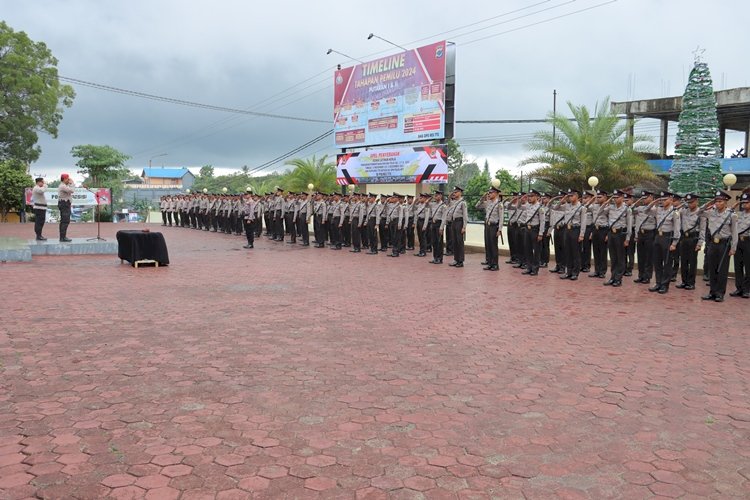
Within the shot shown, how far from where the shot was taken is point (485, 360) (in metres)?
5.59

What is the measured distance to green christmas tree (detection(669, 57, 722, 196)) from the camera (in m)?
18.8

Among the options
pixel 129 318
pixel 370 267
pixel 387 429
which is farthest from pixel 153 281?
pixel 387 429

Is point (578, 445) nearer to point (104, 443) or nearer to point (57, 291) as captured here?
point (104, 443)

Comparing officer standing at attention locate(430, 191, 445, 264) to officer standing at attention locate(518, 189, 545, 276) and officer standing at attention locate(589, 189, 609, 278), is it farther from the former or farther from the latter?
officer standing at attention locate(589, 189, 609, 278)

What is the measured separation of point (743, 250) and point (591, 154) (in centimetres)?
1221

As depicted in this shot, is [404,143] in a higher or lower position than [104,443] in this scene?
higher

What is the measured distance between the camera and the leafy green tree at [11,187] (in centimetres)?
3056

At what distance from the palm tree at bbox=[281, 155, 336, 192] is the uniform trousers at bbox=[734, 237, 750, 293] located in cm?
2492

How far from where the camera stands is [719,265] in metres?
9.69

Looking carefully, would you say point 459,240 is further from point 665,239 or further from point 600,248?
point 665,239

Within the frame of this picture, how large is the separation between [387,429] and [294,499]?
3.37 feet

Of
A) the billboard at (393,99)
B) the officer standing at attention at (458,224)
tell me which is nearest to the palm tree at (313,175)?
the billboard at (393,99)

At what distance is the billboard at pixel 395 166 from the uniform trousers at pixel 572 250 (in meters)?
10.2

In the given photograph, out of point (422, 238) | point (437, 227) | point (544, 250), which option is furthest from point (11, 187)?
point (544, 250)
